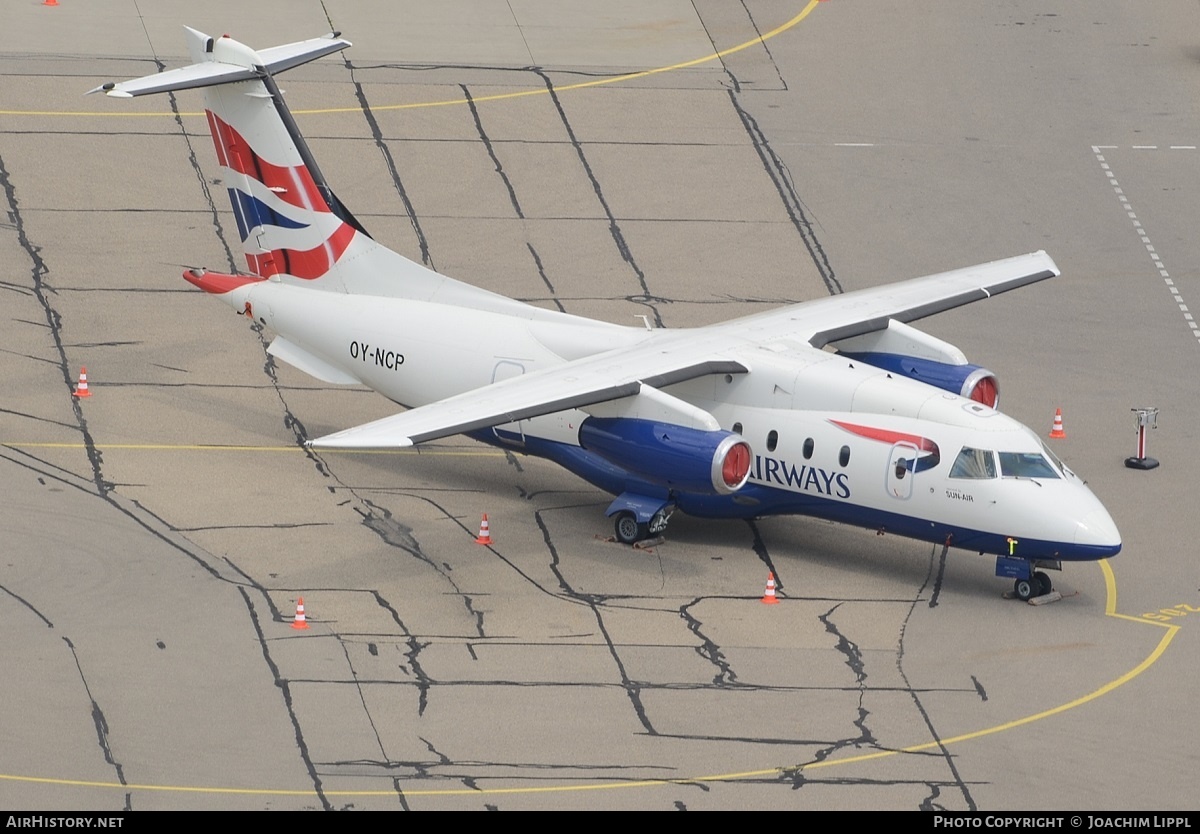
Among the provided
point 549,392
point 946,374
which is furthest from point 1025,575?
point 549,392

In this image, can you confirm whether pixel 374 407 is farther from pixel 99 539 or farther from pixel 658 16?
pixel 658 16

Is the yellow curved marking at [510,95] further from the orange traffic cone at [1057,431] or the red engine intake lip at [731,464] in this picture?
the red engine intake lip at [731,464]

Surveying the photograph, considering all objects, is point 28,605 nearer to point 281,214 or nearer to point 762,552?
point 281,214

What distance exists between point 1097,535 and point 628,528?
23.9 ft

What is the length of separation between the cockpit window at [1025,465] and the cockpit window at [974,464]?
177 millimetres

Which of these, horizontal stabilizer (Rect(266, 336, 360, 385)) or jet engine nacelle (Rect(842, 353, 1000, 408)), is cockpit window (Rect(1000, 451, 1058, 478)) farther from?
horizontal stabilizer (Rect(266, 336, 360, 385))

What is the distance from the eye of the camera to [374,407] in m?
38.2

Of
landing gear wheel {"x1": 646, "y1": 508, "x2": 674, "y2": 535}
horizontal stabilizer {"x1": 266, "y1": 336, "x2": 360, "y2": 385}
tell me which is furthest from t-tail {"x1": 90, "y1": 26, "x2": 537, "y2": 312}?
landing gear wheel {"x1": 646, "y1": 508, "x2": 674, "y2": 535}

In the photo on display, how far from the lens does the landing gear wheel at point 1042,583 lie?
101 feet

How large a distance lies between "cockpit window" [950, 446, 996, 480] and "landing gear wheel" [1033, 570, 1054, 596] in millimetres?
1716

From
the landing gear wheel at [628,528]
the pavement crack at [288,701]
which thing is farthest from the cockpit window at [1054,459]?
the pavement crack at [288,701]

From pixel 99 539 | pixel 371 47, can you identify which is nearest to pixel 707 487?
pixel 99 539

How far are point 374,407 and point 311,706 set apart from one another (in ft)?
39.1

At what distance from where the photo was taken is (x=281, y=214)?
1437 inches
